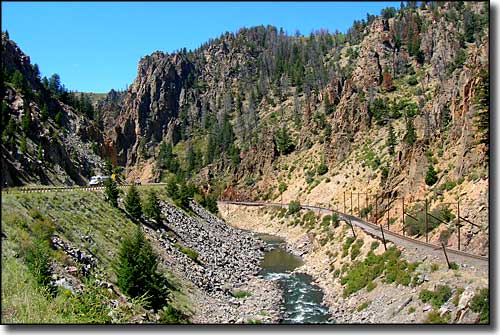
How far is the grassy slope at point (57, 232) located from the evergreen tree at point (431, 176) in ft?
69.0

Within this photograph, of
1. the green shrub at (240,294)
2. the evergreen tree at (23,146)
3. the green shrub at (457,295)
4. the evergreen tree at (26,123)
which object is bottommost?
the green shrub at (240,294)

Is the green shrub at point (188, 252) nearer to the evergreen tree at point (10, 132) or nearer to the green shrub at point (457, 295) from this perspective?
the green shrub at point (457, 295)

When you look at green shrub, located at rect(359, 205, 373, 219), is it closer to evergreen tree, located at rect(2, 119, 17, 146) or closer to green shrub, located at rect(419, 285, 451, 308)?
green shrub, located at rect(419, 285, 451, 308)

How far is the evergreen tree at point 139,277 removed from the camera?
49.1ft

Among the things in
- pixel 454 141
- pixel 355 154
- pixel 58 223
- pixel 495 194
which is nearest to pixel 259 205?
pixel 355 154

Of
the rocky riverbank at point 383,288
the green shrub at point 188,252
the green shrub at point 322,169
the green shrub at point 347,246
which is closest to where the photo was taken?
the rocky riverbank at point 383,288

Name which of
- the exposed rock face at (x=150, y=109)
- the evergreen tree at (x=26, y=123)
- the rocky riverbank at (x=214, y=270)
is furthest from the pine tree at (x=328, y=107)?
the exposed rock face at (x=150, y=109)

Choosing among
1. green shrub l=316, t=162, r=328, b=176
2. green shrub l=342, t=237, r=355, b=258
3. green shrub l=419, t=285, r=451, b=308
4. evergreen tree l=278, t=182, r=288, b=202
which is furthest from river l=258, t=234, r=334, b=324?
evergreen tree l=278, t=182, r=288, b=202

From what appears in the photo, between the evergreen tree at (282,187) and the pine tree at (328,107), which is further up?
the pine tree at (328,107)

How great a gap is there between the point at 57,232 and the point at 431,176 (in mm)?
25836

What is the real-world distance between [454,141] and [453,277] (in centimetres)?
2159

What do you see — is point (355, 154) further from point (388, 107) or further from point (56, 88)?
point (56, 88)

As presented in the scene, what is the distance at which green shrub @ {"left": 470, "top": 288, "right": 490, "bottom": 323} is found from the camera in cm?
956

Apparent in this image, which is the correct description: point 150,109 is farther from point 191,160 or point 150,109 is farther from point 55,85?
point 55,85
